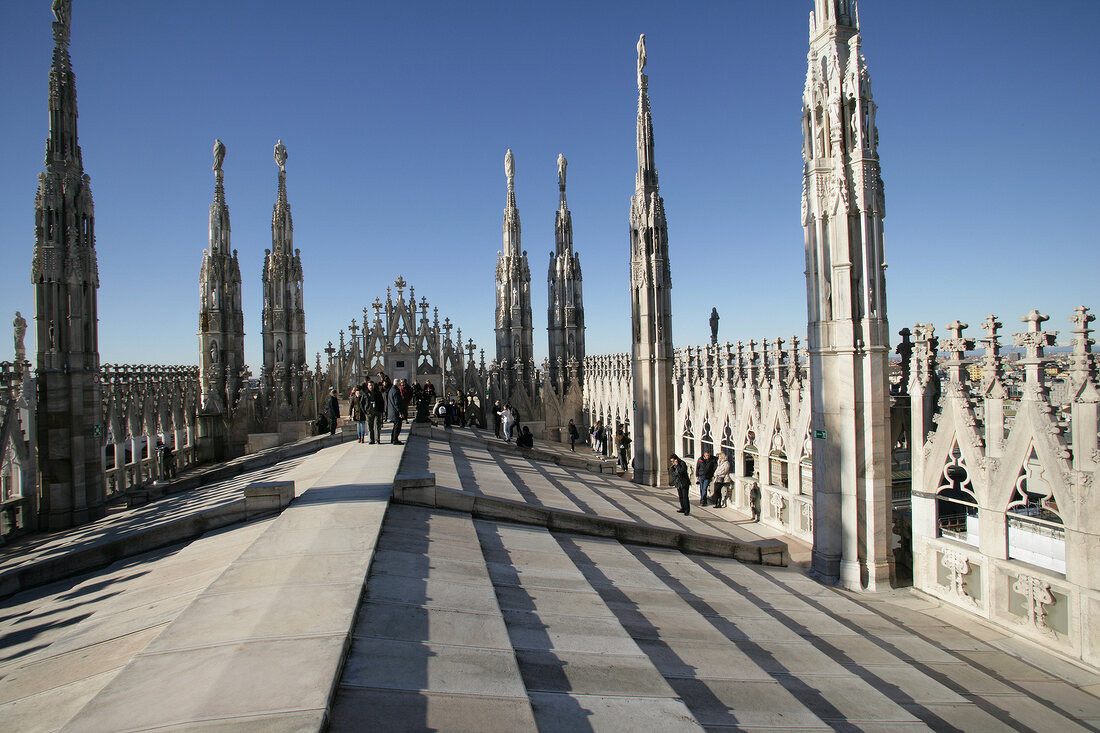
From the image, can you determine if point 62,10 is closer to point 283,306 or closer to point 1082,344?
point 283,306

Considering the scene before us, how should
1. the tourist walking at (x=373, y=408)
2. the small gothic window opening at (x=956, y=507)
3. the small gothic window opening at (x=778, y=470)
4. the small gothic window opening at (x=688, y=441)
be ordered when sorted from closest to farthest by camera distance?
the small gothic window opening at (x=956, y=507) < the small gothic window opening at (x=778, y=470) < the tourist walking at (x=373, y=408) < the small gothic window opening at (x=688, y=441)

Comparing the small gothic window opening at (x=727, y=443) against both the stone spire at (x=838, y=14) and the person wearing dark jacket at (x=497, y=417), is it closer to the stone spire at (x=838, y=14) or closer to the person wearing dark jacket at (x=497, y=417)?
the stone spire at (x=838, y=14)

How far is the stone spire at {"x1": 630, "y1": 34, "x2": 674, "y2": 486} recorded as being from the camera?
19.7 meters

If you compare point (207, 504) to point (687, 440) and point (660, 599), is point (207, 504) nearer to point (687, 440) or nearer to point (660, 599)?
point (660, 599)

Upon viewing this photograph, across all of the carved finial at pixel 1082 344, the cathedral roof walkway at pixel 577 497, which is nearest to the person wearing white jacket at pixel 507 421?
the cathedral roof walkway at pixel 577 497

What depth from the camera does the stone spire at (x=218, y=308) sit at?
27.7 metres

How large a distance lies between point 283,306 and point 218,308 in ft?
9.46

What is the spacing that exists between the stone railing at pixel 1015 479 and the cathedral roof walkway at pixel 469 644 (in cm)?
51

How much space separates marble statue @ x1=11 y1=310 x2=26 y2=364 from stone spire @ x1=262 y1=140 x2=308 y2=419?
1190 cm

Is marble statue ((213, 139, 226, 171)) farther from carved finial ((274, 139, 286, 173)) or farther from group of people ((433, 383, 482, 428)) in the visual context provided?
group of people ((433, 383, 482, 428))

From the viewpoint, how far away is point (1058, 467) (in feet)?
24.2

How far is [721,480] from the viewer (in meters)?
16.3

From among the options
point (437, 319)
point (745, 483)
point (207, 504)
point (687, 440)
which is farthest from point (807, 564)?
point (437, 319)

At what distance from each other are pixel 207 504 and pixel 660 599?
1164cm
